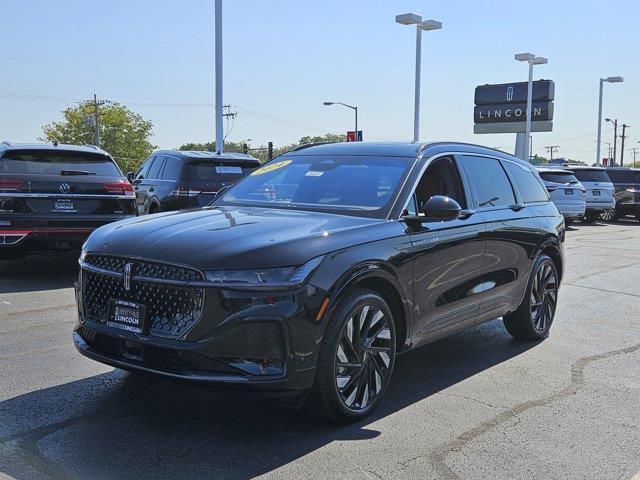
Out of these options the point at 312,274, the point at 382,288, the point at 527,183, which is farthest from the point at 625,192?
the point at 312,274

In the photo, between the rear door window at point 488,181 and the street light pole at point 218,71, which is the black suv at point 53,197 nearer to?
the rear door window at point 488,181

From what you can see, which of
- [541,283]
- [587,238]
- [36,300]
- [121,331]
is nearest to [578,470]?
[121,331]

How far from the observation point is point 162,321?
3738 mm

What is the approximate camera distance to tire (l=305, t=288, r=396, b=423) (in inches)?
154

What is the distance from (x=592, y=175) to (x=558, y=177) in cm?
368

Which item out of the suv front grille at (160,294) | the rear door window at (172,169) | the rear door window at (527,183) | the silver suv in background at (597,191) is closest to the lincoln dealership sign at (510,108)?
the silver suv in background at (597,191)

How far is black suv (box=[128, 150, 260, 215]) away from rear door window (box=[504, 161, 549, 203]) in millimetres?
5173

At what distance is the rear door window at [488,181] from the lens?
564 centimetres

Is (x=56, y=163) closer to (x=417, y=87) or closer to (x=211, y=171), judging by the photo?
(x=211, y=171)

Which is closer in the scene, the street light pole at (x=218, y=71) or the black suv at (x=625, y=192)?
the street light pole at (x=218, y=71)

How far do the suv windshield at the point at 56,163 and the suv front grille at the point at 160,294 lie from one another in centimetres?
521

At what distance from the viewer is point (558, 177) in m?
19.7

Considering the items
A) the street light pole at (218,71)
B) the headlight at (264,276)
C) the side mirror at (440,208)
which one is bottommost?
the headlight at (264,276)

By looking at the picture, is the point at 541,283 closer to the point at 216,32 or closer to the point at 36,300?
the point at 36,300
